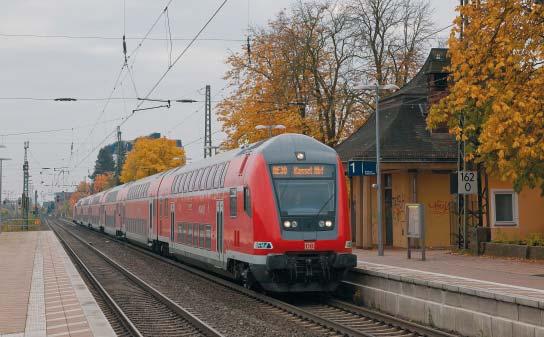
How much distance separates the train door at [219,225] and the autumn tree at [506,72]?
20.3ft

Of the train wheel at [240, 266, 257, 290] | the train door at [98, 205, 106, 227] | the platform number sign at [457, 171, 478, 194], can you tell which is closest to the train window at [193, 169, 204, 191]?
the train wheel at [240, 266, 257, 290]

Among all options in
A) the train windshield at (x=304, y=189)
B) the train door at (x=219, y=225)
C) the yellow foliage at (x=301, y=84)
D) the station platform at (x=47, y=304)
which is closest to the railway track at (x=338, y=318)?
the train door at (x=219, y=225)

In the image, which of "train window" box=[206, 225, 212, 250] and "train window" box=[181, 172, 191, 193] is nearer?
"train window" box=[206, 225, 212, 250]

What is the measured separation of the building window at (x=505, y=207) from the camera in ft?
86.3

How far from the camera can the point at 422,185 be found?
29516 mm

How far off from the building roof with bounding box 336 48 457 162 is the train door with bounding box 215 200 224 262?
32.3 feet

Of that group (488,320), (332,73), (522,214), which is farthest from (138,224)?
(488,320)

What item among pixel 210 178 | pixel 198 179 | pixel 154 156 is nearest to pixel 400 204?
pixel 198 179

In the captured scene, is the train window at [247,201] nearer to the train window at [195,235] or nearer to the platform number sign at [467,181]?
the train window at [195,235]

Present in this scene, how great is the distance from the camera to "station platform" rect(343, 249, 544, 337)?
1118 centimetres

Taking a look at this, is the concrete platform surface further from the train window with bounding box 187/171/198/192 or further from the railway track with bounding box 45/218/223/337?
the train window with bounding box 187/171/198/192

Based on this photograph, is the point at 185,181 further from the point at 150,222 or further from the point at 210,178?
the point at 150,222

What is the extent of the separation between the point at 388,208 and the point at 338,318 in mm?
16674

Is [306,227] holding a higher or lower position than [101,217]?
lower
